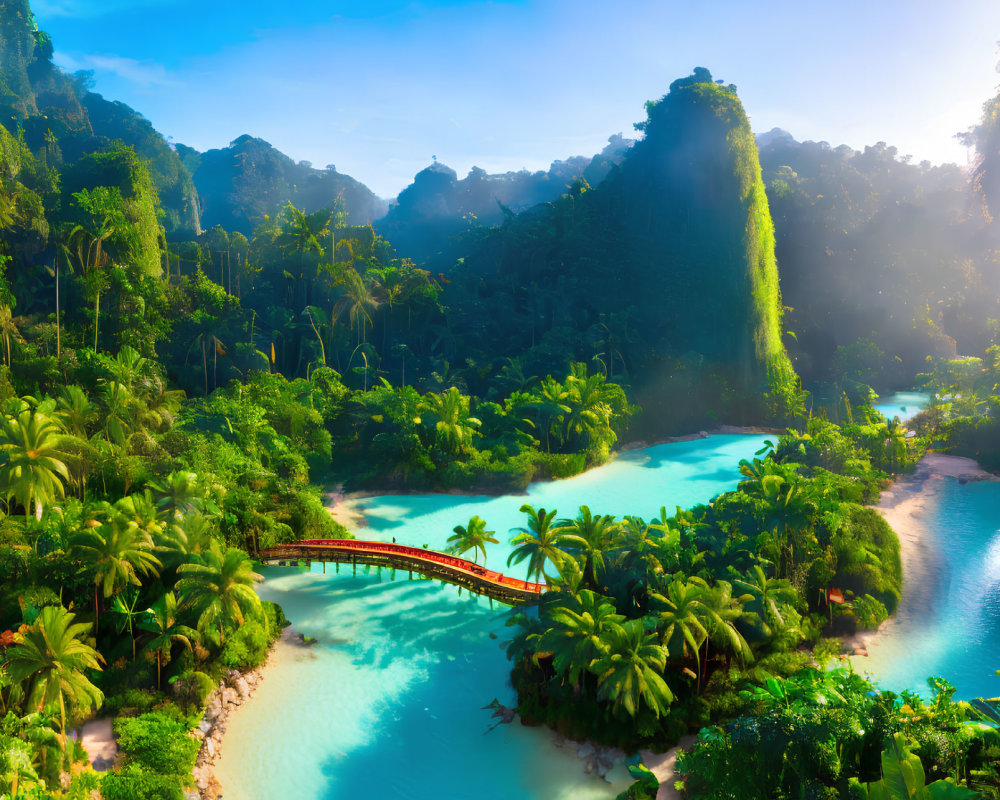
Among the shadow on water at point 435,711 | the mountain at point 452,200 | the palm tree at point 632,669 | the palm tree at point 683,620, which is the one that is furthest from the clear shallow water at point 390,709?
the mountain at point 452,200

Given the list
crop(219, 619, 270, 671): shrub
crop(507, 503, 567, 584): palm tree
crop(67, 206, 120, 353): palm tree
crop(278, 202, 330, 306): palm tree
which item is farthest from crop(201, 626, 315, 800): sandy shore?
crop(278, 202, 330, 306): palm tree

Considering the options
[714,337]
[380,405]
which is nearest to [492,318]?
[714,337]

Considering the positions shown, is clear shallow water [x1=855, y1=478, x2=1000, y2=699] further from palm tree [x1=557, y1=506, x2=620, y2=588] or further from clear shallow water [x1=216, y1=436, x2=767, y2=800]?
clear shallow water [x1=216, y1=436, x2=767, y2=800]

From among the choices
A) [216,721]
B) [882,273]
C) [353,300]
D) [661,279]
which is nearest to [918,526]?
[216,721]

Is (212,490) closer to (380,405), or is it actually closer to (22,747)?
(22,747)

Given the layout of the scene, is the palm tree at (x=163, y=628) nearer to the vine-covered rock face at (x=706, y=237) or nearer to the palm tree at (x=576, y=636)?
the palm tree at (x=576, y=636)

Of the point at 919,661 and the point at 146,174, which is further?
the point at 146,174

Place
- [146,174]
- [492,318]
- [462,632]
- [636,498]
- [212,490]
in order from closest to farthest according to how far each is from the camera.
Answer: [462,632], [212,490], [636,498], [146,174], [492,318]
